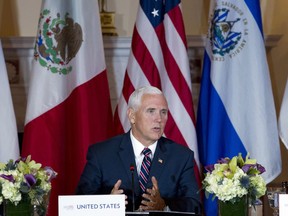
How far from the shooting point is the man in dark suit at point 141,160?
3717mm

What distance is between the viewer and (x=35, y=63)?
4930mm

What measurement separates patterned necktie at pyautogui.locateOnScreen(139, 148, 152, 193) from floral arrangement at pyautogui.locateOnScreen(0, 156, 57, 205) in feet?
2.02

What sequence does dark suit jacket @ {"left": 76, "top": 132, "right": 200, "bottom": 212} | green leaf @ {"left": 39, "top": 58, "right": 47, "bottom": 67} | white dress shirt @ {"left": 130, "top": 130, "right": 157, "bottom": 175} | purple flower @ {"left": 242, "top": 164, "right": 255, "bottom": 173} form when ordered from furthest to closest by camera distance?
green leaf @ {"left": 39, "top": 58, "right": 47, "bottom": 67}, white dress shirt @ {"left": 130, "top": 130, "right": 157, "bottom": 175}, dark suit jacket @ {"left": 76, "top": 132, "right": 200, "bottom": 212}, purple flower @ {"left": 242, "top": 164, "right": 255, "bottom": 173}

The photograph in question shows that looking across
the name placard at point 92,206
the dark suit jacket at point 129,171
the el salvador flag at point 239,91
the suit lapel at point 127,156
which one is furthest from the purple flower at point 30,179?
the el salvador flag at point 239,91

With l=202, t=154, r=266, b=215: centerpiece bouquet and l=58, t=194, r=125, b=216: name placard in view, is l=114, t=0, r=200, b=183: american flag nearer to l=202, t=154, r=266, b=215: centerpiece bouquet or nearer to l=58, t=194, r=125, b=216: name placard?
l=202, t=154, r=266, b=215: centerpiece bouquet

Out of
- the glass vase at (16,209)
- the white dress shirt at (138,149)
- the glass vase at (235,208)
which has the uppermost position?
the white dress shirt at (138,149)

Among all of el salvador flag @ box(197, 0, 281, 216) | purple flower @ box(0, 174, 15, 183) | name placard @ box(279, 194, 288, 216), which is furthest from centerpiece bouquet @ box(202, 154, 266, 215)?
el salvador flag @ box(197, 0, 281, 216)

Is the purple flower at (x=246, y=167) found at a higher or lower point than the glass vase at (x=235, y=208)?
higher

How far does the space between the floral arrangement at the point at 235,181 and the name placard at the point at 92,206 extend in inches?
19.1

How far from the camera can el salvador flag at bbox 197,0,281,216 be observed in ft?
16.2

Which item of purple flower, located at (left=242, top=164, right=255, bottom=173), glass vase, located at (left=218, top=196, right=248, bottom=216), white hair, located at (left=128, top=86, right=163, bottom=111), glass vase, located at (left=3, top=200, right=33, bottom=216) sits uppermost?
white hair, located at (left=128, top=86, right=163, bottom=111)

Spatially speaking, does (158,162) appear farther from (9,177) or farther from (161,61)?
(161,61)

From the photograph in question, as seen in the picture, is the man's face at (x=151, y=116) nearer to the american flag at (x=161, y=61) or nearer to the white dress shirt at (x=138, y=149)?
the white dress shirt at (x=138, y=149)

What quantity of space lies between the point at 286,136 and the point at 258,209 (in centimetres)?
112
